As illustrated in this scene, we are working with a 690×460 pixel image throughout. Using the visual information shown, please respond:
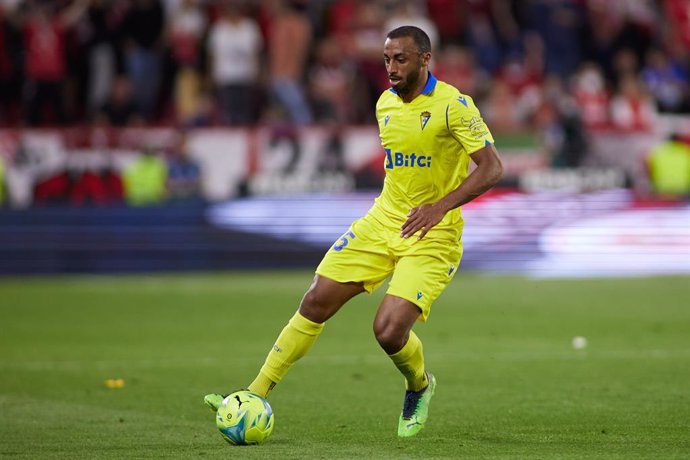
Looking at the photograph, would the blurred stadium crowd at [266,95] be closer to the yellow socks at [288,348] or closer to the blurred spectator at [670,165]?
the blurred spectator at [670,165]

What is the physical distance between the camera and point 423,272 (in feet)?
24.8

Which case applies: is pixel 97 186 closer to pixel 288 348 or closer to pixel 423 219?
pixel 288 348

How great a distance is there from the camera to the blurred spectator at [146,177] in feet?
68.7

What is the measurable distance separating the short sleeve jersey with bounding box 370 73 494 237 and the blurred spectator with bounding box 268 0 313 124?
1455cm

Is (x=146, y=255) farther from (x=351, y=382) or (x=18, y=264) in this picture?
(x=351, y=382)

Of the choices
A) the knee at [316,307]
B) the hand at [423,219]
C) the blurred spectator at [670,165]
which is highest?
the hand at [423,219]

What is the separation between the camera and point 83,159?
830 inches

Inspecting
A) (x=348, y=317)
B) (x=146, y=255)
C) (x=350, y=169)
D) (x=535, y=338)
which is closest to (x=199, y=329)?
(x=348, y=317)

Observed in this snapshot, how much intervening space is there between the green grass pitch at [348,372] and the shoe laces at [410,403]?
5.4 inches

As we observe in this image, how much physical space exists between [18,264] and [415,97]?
508 inches

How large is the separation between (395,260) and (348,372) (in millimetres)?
3219

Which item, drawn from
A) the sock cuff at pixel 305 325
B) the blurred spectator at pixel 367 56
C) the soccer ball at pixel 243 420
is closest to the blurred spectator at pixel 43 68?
the blurred spectator at pixel 367 56

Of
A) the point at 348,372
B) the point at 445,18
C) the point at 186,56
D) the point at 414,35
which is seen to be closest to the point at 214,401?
the point at 414,35

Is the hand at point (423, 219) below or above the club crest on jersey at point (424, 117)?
below
